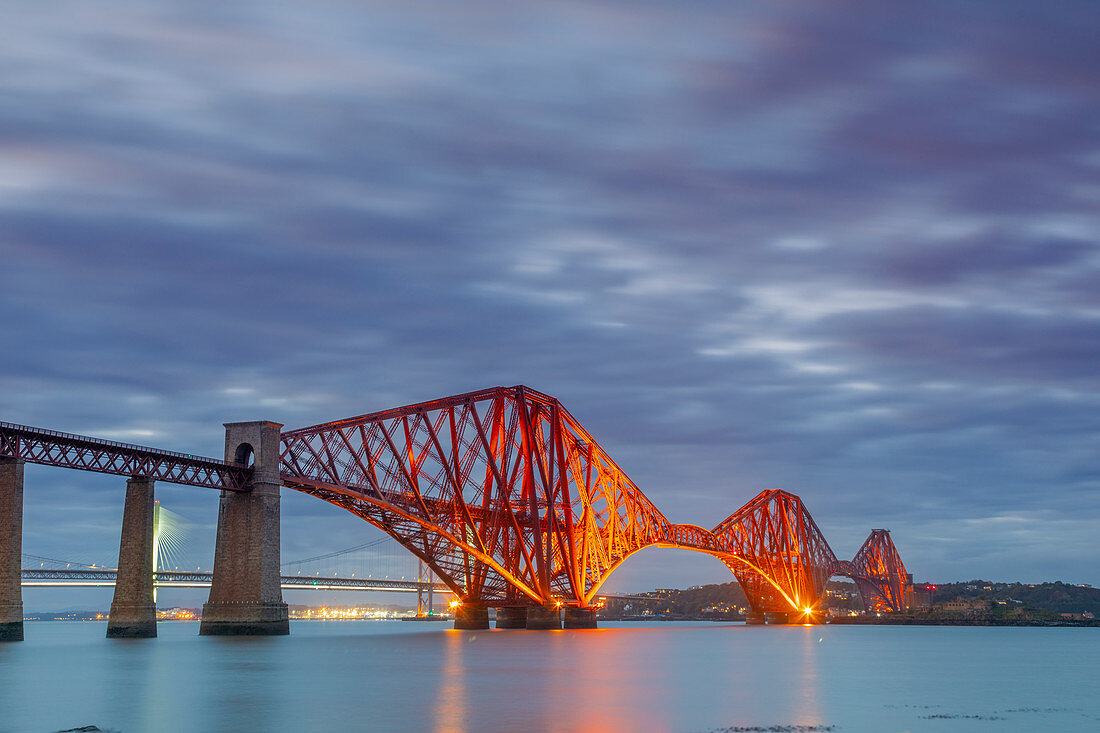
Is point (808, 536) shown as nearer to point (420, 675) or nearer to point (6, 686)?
point (420, 675)

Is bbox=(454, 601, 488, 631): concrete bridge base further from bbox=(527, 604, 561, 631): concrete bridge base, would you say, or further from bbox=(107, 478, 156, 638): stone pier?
bbox=(107, 478, 156, 638): stone pier

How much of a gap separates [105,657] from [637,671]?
3173cm

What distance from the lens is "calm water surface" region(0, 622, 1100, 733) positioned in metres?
33.5

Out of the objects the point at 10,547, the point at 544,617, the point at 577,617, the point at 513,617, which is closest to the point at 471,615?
the point at 513,617

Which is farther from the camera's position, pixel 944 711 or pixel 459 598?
pixel 459 598

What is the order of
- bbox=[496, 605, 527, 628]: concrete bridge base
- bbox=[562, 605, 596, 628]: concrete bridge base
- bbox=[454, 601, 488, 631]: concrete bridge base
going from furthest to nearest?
bbox=[496, 605, 527, 628]: concrete bridge base → bbox=[454, 601, 488, 631]: concrete bridge base → bbox=[562, 605, 596, 628]: concrete bridge base

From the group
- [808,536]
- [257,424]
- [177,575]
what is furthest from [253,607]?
[808,536]

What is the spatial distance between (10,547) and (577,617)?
64.1m

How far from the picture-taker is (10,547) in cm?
5769

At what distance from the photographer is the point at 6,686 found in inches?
1645

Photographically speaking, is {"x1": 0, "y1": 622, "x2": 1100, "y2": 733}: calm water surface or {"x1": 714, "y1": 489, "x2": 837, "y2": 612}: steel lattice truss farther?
{"x1": 714, "y1": 489, "x2": 837, "y2": 612}: steel lattice truss

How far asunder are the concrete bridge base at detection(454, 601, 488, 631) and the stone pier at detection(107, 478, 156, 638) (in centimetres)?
4374

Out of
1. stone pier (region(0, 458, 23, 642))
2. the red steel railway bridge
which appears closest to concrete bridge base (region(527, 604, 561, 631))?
the red steel railway bridge

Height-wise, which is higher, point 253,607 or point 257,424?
point 257,424
